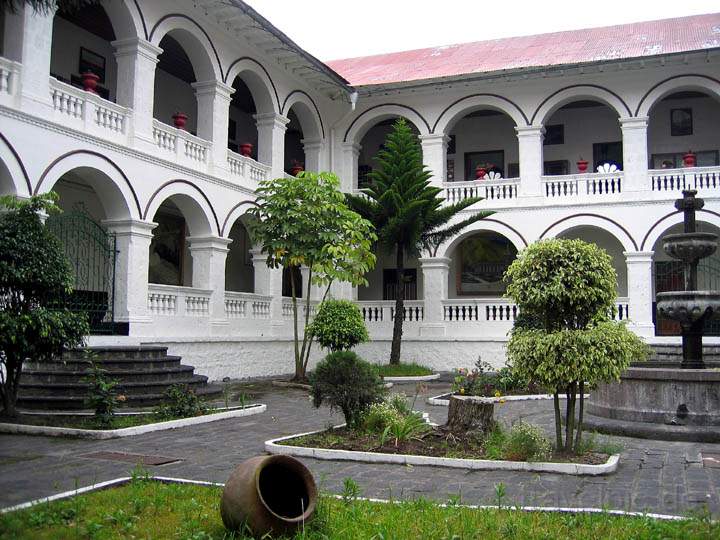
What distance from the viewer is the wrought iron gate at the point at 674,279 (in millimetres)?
19719

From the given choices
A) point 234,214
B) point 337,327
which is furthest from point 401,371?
point 234,214

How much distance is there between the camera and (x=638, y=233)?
18.7 m

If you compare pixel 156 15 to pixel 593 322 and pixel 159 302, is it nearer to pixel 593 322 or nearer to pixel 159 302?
pixel 159 302

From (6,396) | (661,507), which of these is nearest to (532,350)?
(661,507)

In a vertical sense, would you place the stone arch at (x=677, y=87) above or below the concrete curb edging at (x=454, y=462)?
above

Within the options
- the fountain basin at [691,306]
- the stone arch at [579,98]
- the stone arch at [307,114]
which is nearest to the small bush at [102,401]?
the fountain basin at [691,306]

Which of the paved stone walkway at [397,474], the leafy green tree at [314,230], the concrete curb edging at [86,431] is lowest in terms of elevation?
the paved stone walkway at [397,474]

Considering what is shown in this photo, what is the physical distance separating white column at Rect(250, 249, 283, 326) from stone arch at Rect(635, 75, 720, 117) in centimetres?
1013

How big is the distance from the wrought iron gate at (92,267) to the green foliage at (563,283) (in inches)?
319

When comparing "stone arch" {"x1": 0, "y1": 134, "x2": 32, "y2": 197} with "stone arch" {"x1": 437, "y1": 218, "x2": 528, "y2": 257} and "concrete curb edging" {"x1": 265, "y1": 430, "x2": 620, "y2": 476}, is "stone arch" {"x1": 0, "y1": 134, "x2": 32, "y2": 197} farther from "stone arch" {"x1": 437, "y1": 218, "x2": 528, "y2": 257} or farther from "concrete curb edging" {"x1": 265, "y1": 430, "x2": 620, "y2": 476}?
"stone arch" {"x1": 437, "y1": 218, "x2": 528, "y2": 257}

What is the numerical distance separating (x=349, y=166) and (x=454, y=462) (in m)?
15.4

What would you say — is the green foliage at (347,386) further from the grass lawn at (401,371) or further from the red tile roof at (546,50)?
the red tile roof at (546,50)

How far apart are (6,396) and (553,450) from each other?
6414 millimetres

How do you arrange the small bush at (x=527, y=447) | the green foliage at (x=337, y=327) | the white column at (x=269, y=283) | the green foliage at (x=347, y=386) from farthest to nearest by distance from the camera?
the white column at (x=269, y=283) → the green foliage at (x=337, y=327) → the green foliage at (x=347, y=386) → the small bush at (x=527, y=447)
